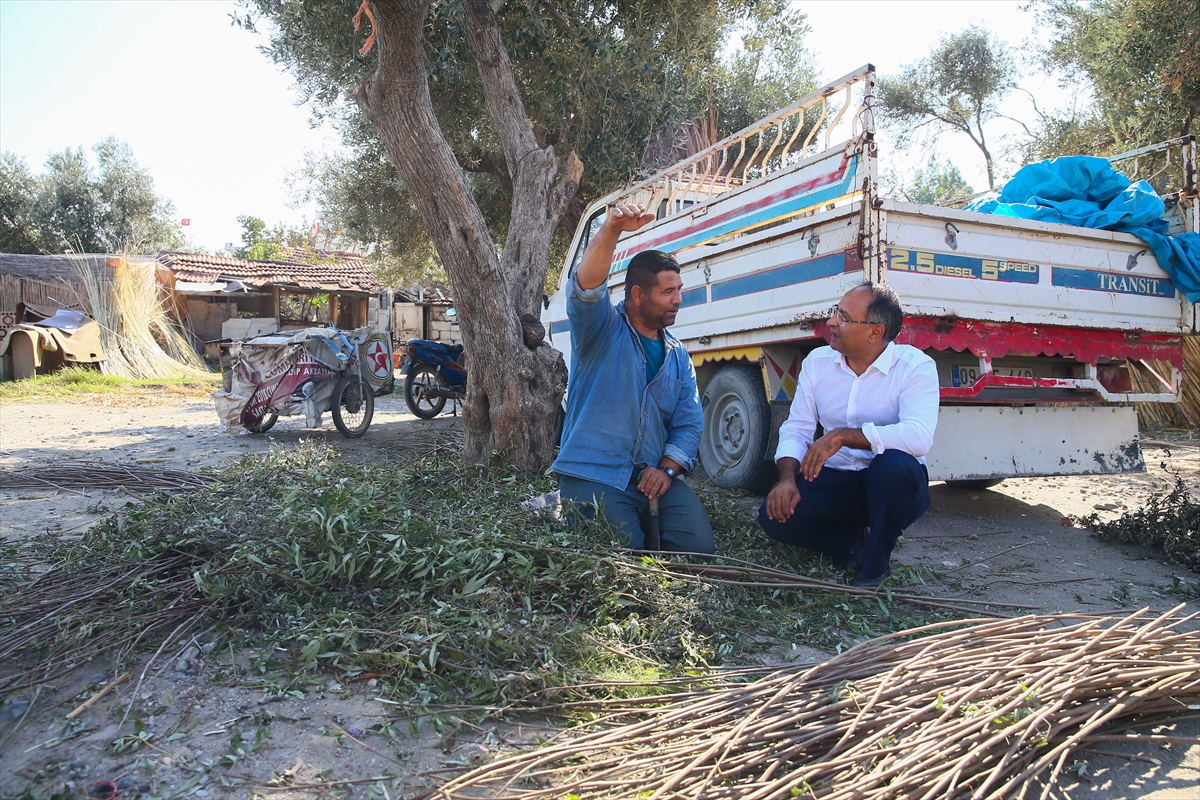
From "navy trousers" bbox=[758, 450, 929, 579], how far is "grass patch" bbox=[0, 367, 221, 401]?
35.7 feet

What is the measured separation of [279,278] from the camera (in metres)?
20.1

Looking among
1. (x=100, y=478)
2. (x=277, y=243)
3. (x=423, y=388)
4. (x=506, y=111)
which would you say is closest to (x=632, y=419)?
(x=506, y=111)

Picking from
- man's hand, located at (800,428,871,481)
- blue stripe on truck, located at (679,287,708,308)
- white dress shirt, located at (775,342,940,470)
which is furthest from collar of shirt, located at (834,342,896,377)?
blue stripe on truck, located at (679,287,708,308)

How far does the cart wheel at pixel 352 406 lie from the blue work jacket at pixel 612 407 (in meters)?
4.84

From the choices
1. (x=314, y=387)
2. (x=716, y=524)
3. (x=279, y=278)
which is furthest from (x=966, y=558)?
(x=279, y=278)

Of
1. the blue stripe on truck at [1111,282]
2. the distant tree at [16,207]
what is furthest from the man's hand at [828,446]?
the distant tree at [16,207]

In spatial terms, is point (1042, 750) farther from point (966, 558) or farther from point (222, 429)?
point (222, 429)

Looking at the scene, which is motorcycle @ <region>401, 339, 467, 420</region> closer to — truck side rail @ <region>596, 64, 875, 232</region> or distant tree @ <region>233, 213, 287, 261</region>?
truck side rail @ <region>596, 64, 875, 232</region>

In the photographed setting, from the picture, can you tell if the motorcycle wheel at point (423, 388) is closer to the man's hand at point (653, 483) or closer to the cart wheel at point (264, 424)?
the cart wheel at point (264, 424)

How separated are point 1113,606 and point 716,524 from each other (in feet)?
5.97

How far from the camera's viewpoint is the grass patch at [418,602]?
234cm

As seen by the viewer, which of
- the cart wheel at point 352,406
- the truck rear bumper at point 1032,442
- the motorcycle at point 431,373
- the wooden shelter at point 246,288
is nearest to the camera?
the truck rear bumper at point 1032,442

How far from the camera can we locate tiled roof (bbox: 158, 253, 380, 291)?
19.5 meters

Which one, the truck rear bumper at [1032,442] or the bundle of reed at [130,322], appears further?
the bundle of reed at [130,322]
